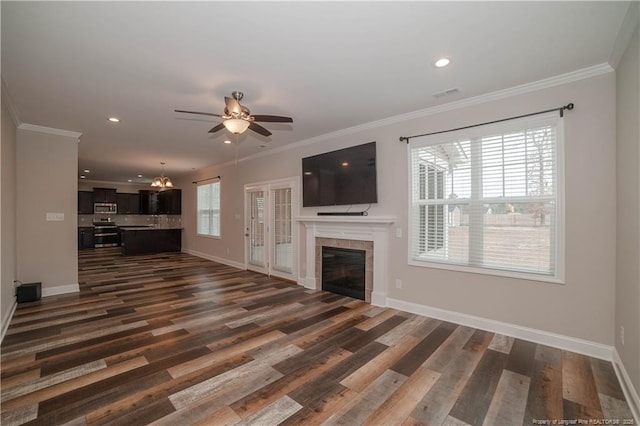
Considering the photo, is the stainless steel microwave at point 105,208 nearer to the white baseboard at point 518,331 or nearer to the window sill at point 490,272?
the white baseboard at point 518,331

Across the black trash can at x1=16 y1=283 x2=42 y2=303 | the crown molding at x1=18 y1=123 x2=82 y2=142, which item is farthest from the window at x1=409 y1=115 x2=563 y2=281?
the black trash can at x1=16 y1=283 x2=42 y2=303

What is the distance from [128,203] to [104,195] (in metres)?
0.87

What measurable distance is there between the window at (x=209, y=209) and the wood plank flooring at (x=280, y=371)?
4424mm

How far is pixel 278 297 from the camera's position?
463 centimetres

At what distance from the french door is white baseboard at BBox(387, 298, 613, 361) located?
103 inches

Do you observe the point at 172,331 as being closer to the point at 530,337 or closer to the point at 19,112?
the point at 19,112

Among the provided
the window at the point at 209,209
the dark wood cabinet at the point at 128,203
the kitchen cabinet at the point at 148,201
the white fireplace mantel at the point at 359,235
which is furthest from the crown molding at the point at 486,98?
the dark wood cabinet at the point at 128,203

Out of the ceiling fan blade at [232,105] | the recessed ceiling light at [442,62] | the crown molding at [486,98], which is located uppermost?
the recessed ceiling light at [442,62]

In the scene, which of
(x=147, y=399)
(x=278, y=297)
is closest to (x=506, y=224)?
(x=278, y=297)

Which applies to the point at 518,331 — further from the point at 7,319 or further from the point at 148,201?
the point at 148,201

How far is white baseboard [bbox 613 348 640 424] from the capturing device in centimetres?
190

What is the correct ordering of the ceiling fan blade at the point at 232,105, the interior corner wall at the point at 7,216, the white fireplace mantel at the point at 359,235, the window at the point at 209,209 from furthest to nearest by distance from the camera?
the window at the point at 209,209 < the white fireplace mantel at the point at 359,235 < the interior corner wall at the point at 7,216 < the ceiling fan blade at the point at 232,105

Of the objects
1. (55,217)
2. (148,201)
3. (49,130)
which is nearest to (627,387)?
(55,217)

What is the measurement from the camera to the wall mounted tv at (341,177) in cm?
432
